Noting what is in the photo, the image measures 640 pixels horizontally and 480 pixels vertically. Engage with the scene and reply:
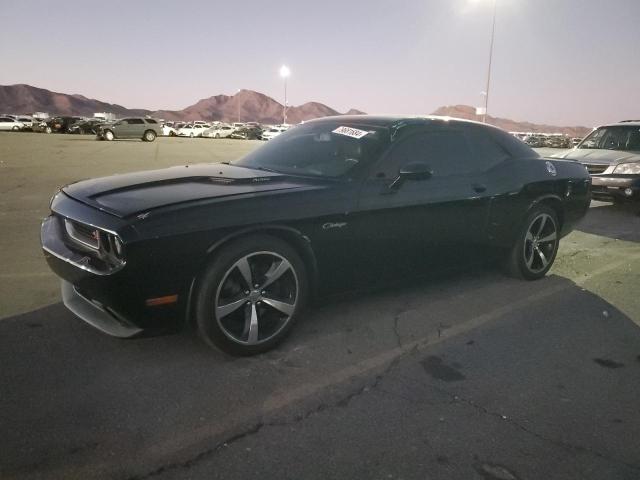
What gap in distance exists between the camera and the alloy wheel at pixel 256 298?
9.34 feet

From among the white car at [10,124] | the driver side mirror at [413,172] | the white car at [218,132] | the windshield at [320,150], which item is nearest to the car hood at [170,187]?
the windshield at [320,150]

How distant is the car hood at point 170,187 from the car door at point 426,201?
50cm

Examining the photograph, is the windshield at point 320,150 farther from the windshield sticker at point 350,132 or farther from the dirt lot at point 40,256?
the dirt lot at point 40,256

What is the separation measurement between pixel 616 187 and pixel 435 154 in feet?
20.1

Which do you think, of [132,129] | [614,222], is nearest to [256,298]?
[614,222]

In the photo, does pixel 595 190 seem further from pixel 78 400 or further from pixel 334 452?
pixel 78 400

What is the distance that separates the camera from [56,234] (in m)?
3.05

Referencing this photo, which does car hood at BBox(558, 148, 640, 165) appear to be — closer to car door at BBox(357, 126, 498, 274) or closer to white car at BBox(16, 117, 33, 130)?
car door at BBox(357, 126, 498, 274)

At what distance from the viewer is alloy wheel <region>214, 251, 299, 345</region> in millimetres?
2846

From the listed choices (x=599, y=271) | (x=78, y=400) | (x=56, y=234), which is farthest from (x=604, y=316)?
(x=56, y=234)

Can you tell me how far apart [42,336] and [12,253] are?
2.32 meters

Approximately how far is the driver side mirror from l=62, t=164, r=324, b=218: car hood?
606mm

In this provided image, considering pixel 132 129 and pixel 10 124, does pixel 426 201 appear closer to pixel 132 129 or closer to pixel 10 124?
pixel 132 129

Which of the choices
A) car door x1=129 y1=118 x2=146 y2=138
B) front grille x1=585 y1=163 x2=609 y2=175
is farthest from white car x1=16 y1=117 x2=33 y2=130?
front grille x1=585 y1=163 x2=609 y2=175
